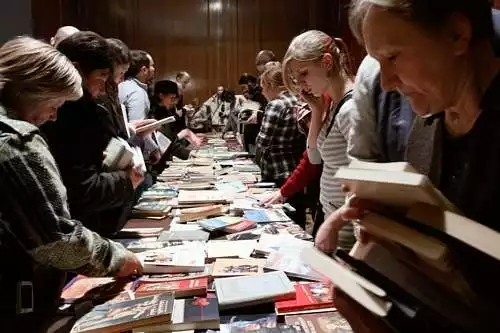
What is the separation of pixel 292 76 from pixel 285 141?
181cm

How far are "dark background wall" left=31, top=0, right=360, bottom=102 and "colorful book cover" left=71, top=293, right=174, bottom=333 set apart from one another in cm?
966

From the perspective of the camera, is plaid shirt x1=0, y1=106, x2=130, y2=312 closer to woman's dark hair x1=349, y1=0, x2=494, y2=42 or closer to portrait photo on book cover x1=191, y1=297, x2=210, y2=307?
portrait photo on book cover x1=191, y1=297, x2=210, y2=307

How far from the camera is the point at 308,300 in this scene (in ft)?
5.17

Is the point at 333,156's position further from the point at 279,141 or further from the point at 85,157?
the point at 279,141

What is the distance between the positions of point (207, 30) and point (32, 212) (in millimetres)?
10071

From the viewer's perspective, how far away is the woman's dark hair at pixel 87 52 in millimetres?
2174

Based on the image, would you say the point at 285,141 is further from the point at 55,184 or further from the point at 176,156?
the point at 55,184

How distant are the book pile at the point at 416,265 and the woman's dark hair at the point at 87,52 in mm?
1559

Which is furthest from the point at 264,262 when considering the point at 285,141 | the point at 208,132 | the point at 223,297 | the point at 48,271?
the point at 208,132

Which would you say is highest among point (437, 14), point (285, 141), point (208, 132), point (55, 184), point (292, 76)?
point (437, 14)

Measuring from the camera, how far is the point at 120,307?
4.99 ft

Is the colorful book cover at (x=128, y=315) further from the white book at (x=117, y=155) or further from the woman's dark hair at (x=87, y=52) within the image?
the woman's dark hair at (x=87, y=52)

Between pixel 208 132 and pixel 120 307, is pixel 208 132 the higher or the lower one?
the lower one

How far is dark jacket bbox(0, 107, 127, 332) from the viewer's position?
4.69 feet
